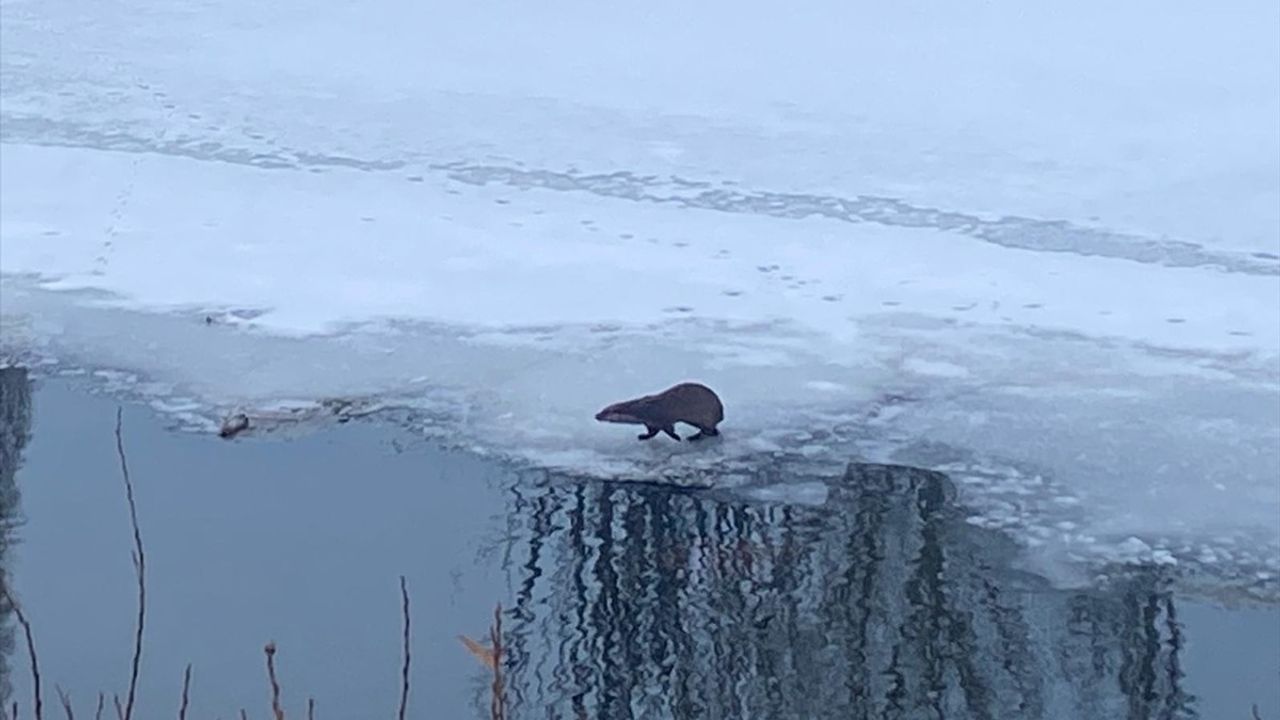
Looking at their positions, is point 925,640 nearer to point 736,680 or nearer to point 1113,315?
point 736,680

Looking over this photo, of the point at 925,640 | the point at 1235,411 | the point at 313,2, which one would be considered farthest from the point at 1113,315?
the point at 313,2

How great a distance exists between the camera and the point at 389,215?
790 centimetres

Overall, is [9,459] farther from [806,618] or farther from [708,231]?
[708,231]

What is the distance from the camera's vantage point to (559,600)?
4.29m

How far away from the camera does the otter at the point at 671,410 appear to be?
17.2 ft

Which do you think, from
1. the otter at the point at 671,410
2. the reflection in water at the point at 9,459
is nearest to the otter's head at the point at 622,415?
the otter at the point at 671,410

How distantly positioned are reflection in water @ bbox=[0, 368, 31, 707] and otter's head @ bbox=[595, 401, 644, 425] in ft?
5.10

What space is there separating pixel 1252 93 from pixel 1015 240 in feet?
10.3

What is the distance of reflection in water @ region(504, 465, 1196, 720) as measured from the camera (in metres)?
3.84

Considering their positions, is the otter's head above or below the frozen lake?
below

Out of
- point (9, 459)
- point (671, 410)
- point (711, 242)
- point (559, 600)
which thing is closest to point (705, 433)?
point (671, 410)

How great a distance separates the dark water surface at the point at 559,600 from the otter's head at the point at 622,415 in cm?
29

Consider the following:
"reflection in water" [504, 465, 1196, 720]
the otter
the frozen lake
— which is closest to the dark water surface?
"reflection in water" [504, 465, 1196, 720]

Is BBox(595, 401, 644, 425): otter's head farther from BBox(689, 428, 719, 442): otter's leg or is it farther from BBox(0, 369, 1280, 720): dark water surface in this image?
BBox(0, 369, 1280, 720): dark water surface
